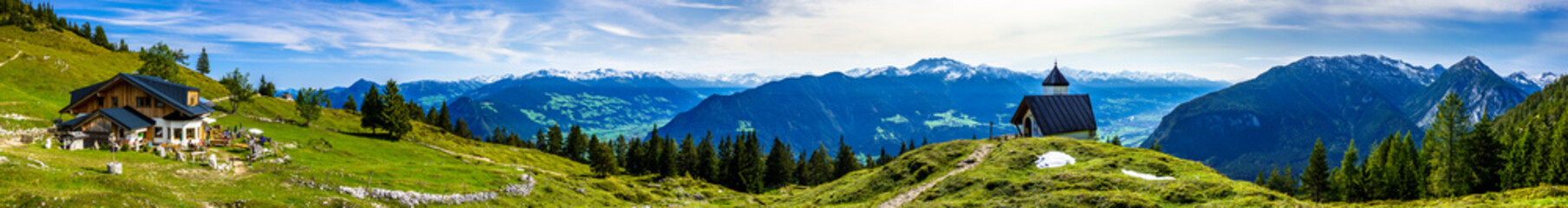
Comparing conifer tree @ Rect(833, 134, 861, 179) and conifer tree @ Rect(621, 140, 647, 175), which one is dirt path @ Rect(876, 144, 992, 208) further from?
conifer tree @ Rect(621, 140, 647, 175)

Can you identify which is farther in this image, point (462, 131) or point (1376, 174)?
point (462, 131)

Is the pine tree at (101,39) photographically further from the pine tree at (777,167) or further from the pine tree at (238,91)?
the pine tree at (777,167)

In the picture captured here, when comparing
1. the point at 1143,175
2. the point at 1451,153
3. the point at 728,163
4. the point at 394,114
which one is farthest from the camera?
the point at 728,163

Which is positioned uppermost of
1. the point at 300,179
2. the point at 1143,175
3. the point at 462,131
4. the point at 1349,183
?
the point at 300,179

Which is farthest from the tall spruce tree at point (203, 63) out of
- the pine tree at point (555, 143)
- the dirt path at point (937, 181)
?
the dirt path at point (937, 181)

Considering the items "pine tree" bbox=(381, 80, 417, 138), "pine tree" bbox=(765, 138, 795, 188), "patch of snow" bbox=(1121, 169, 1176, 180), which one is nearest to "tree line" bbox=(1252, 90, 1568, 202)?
"patch of snow" bbox=(1121, 169, 1176, 180)

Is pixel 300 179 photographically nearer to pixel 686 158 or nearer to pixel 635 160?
pixel 635 160

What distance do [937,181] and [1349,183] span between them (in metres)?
81.6

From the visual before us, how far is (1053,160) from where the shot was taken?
53906 mm

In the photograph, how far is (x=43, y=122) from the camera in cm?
5944

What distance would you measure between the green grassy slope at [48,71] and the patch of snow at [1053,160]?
274ft

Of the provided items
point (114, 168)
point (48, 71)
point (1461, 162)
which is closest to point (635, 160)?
point (114, 168)

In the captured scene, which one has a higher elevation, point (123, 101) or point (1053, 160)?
point (123, 101)

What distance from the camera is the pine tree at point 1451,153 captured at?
7144 cm
